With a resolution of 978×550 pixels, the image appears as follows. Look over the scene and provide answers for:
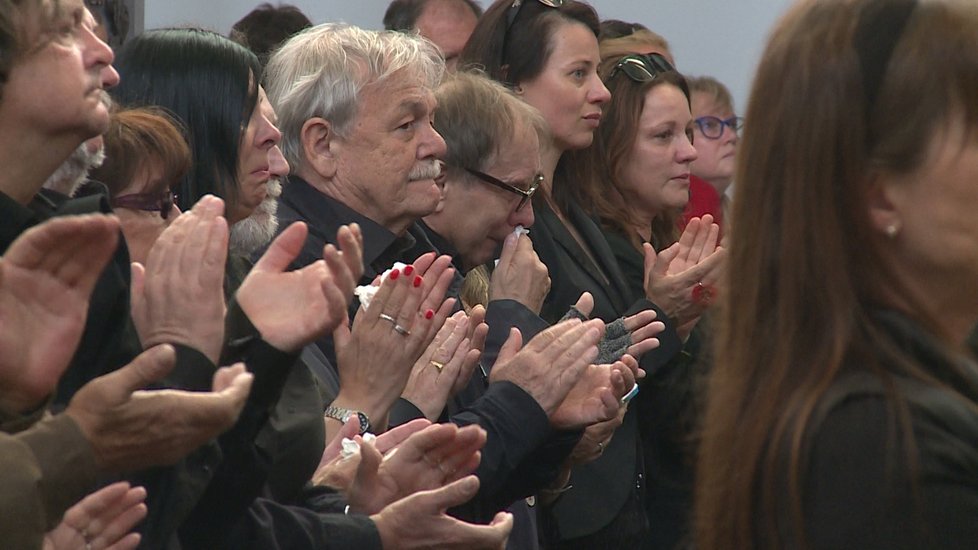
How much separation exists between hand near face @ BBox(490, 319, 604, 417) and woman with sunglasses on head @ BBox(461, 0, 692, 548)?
1.13 feet

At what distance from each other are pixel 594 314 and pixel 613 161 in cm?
65

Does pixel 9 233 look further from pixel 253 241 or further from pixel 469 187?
pixel 469 187

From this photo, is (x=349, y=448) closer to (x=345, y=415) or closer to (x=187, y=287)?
(x=345, y=415)

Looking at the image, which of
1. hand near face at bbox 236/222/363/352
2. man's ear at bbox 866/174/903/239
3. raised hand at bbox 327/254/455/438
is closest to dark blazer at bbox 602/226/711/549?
raised hand at bbox 327/254/455/438

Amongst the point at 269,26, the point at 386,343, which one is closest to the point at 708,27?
the point at 269,26

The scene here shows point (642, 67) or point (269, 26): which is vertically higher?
point (642, 67)

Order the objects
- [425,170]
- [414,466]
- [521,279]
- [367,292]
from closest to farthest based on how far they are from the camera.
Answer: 1. [414,466]
2. [367,292]
3. [425,170]
4. [521,279]

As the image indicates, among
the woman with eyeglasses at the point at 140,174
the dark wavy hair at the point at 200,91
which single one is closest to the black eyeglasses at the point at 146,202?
the woman with eyeglasses at the point at 140,174

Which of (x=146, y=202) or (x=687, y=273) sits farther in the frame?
(x=687, y=273)

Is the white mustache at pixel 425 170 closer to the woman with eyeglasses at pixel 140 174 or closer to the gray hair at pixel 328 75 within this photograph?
the gray hair at pixel 328 75

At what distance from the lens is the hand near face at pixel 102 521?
5.54 feet

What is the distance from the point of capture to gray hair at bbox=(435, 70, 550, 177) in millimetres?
3523

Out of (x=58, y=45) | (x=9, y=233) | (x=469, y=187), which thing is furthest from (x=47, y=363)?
(x=469, y=187)

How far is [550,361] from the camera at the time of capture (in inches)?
116
